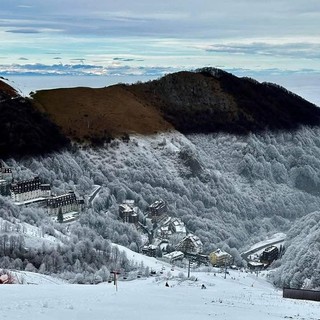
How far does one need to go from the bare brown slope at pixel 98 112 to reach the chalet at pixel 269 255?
127 feet

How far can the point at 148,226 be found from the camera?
83062 millimetres

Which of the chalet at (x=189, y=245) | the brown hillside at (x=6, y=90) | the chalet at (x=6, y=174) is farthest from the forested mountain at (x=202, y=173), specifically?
the brown hillside at (x=6, y=90)

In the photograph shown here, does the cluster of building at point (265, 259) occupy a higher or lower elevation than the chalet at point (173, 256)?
lower

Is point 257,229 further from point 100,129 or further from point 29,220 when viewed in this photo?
point 29,220

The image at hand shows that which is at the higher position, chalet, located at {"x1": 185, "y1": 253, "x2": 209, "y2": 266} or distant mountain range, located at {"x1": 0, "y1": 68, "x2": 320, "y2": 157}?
distant mountain range, located at {"x1": 0, "y1": 68, "x2": 320, "y2": 157}

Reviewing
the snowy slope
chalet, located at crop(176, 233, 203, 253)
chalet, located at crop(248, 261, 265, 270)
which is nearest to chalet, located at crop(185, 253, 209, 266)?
chalet, located at crop(176, 233, 203, 253)

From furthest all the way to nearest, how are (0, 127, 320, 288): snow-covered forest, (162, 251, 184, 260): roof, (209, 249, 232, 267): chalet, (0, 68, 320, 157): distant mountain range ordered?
1. (0, 68, 320, 157): distant mountain range
2. (209, 249, 232, 267): chalet
3. (162, 251, 184, 260): roof
4. (0, 127, 320, 288): snow-covered forest

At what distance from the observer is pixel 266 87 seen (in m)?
143

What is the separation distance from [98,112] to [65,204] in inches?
1395

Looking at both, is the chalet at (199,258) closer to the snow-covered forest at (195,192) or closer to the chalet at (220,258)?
the chalet at (220,258)

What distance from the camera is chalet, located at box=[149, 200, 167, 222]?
8752 cm

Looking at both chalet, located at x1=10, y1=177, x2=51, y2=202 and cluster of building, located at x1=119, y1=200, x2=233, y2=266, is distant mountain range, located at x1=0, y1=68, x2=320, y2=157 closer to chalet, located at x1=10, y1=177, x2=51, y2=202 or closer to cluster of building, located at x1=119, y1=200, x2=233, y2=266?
chalet, located at x1=10, y1=177, x2=51, y2=202

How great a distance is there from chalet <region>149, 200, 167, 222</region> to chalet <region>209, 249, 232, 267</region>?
1427cm

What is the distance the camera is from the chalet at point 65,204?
7550 centimetres
